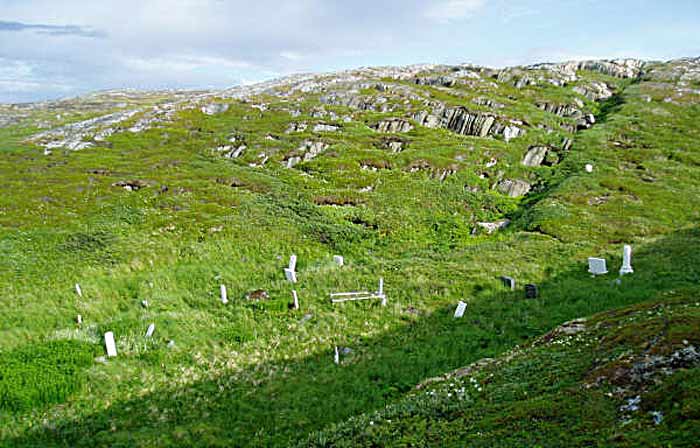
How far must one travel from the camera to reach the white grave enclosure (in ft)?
86.7

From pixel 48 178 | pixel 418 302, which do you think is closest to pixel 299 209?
pixel 418 302

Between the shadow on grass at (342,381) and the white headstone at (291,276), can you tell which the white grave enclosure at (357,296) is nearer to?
the shadow on grass at (342,381)

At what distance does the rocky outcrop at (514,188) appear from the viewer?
175ft

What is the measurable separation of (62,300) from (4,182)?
35.3m

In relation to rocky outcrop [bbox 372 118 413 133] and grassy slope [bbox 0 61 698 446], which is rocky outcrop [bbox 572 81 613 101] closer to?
rocky outcrop [bbox 372 118 413 133]

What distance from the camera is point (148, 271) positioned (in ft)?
98.3

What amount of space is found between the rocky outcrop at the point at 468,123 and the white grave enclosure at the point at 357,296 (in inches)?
2225

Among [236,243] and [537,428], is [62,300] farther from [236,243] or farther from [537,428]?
[537,428]

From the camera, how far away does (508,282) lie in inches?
1105

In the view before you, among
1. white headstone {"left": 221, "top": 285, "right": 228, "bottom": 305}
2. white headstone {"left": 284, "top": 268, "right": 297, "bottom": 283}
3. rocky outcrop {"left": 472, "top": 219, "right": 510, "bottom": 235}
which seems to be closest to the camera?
white headstone {"left": 221, "top": 285, "right": 228, "bottom": 305}

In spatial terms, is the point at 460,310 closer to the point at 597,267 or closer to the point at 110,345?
the point at 597,267

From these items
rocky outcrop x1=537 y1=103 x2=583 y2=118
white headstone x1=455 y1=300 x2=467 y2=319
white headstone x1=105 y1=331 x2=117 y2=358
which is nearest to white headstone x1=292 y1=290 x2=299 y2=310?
white headstone x1=455 y1=300 x2=467 y2=319

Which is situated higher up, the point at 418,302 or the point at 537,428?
the point at 537,428

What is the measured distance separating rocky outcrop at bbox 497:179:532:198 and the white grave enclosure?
32.0 meters
